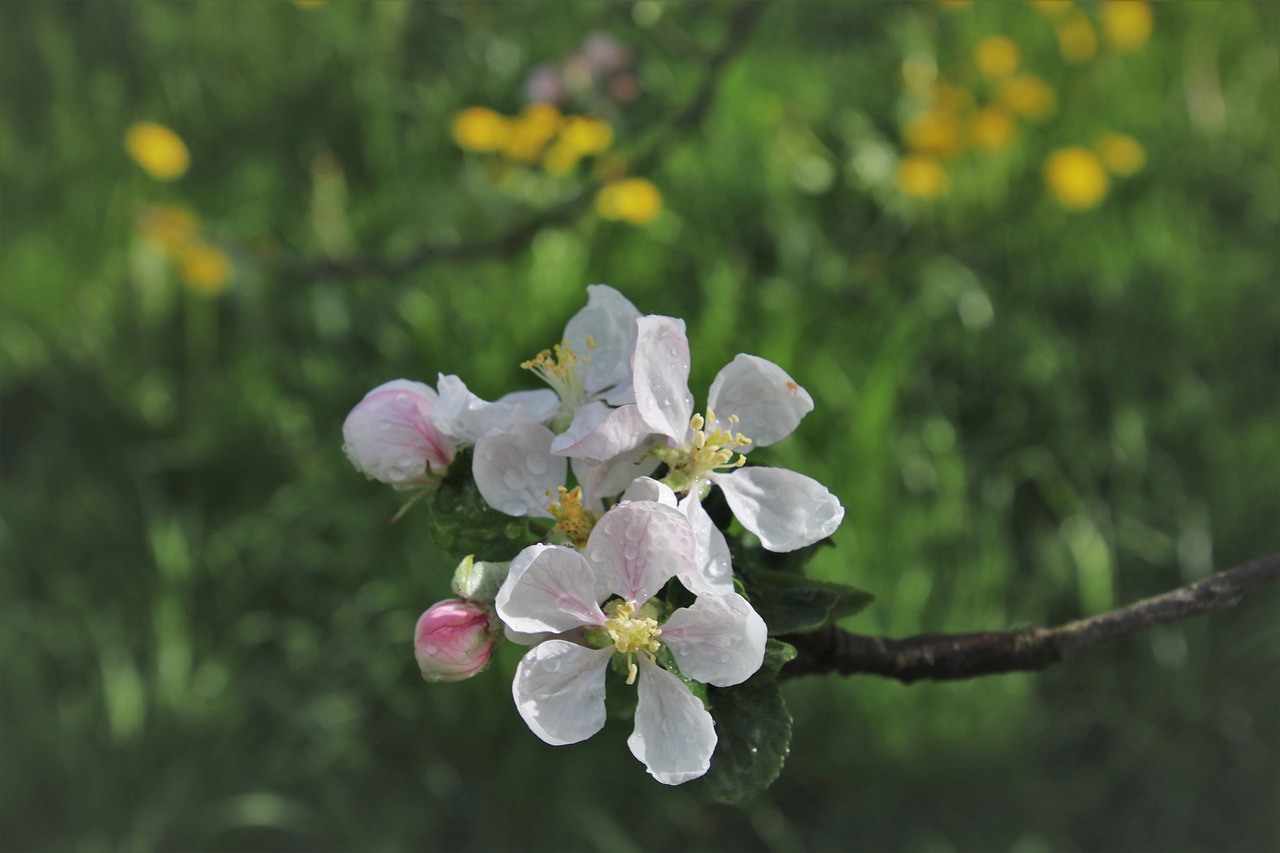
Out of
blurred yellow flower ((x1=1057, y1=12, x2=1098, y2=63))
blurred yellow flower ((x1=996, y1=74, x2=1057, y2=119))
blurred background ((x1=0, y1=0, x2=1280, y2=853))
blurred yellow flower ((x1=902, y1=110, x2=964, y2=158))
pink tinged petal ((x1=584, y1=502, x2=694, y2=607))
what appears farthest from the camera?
blurred yellow flower ((x1=1057, y1=12, x2=1098, y2=63))

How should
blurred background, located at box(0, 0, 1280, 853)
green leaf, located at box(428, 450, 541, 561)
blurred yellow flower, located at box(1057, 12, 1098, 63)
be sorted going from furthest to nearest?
blurred yellow flower, located at box(1057, 12, 1098, 63), blurred background, located at box(0, 0, 1280, 853), green leaf, located at box(428, 450, 541, 561)

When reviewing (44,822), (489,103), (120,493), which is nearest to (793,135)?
(489,103)

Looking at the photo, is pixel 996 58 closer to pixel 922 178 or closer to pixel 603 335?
pixel 922 178

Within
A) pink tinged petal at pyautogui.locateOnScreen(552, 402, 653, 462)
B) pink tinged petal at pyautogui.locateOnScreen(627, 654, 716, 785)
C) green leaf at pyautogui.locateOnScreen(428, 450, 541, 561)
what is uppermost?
pink tinged petal at pyautogui.locateOnScreen(552, 402, 653, 462)

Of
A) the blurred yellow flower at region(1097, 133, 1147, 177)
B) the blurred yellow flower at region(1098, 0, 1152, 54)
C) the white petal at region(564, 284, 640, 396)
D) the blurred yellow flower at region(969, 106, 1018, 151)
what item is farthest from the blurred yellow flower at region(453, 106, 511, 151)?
the white petal at region(564, 284, 640, 396)

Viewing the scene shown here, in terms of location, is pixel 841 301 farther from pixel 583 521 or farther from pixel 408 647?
pixel 583 521

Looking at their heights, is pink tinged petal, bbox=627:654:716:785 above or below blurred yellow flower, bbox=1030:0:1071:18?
above

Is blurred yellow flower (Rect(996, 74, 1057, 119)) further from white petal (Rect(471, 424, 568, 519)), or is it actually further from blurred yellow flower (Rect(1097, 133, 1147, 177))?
white petal (Rect(471, 424, 568, 519))

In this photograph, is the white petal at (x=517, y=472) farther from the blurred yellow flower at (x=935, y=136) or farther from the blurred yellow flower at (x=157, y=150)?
the blurred yellow flower at (x=157, y=150)
